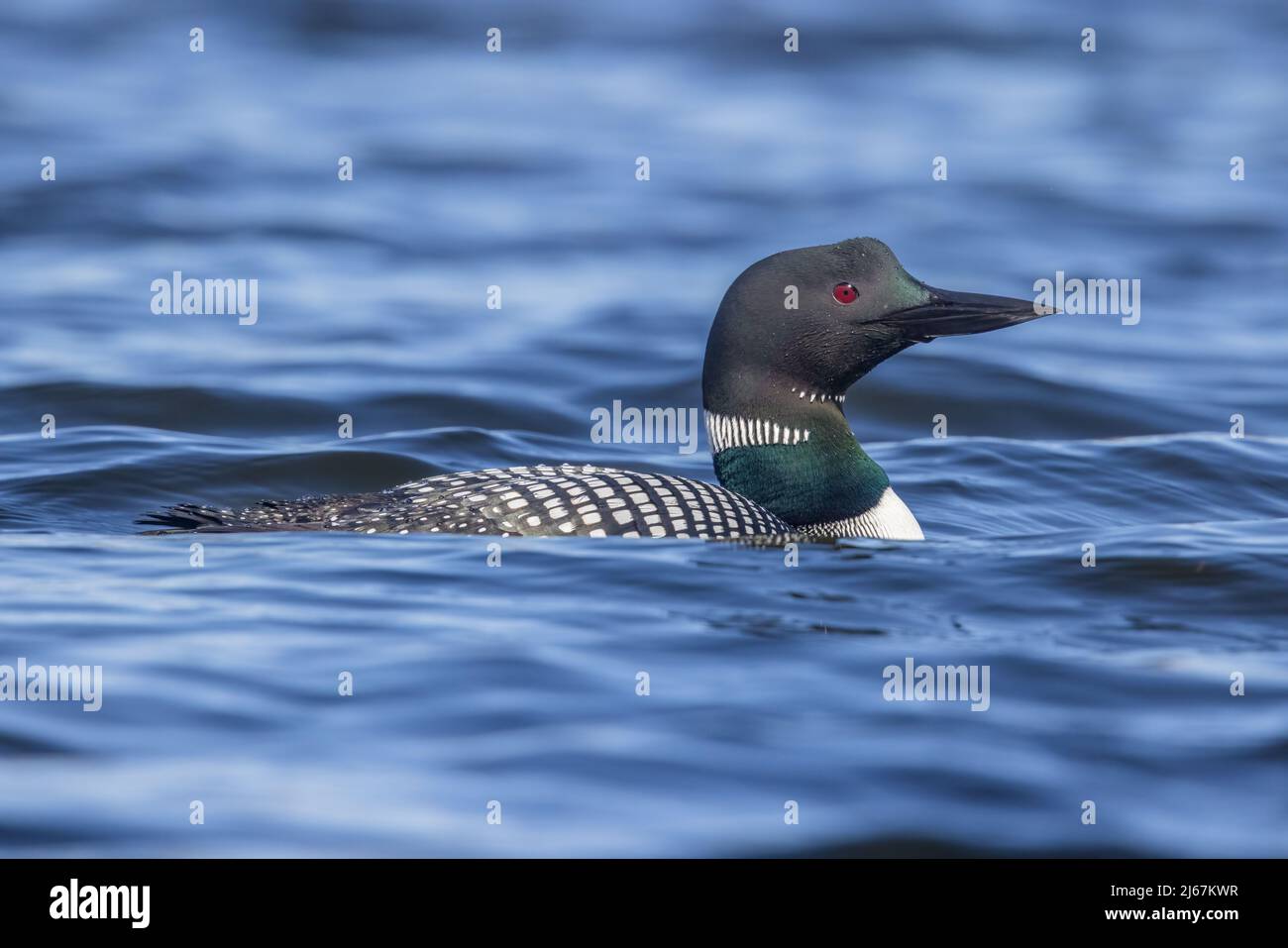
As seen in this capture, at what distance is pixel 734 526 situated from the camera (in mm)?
5434

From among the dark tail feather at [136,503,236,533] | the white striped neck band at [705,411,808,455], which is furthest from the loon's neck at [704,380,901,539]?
the dark tail feather at [136,503,236,533]

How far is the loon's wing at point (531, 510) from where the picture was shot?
530cm

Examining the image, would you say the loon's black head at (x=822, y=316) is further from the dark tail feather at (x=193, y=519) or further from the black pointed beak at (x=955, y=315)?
the dark tail feather at (x=193, y=519)

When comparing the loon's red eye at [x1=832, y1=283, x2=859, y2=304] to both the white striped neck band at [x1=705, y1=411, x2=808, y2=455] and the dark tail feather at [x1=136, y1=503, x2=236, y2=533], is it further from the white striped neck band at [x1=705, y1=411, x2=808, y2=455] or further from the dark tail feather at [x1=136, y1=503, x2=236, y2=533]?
the dark tail feather at [x1=136, y1=503, x2=236, y2=533]

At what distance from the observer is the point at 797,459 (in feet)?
19.2

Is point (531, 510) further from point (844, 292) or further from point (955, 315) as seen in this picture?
point (955, 315)

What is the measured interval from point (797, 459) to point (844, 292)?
0.51 meters

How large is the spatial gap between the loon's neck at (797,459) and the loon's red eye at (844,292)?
30 cm

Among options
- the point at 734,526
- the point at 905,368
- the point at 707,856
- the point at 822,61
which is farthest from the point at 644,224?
the point at 707,856

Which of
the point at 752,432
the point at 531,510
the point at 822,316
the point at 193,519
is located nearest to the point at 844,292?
the point at 822,316

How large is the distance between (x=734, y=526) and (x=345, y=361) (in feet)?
13.3

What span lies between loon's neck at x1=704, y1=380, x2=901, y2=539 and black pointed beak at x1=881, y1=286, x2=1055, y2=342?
0.35 metres
